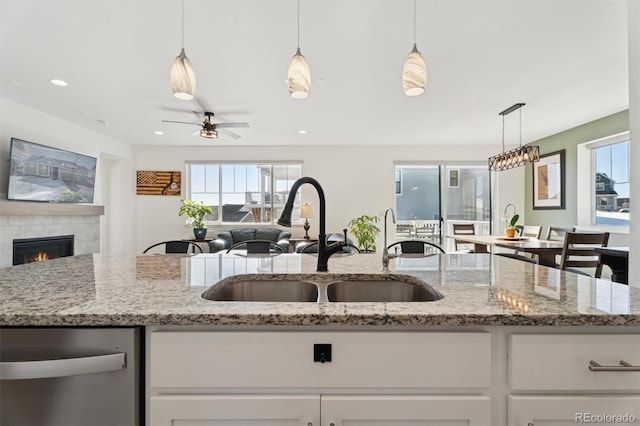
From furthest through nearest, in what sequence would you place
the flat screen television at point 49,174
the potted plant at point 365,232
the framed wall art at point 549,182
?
the potted plant at point 365,232, the framed wall art at point 549,182, the flat screen television at point 49,174

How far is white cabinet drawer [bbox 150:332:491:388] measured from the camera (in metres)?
0.74

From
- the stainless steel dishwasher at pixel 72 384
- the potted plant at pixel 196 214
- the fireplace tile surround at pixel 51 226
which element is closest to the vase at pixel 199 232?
the potted plant at pixel 196 214

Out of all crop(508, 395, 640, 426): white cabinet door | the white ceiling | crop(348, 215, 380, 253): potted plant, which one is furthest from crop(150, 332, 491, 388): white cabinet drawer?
crop(348, 215, 380, 253): potted plant

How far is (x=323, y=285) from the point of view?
1220mm

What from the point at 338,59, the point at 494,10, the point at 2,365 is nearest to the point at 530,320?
the point at 2,365

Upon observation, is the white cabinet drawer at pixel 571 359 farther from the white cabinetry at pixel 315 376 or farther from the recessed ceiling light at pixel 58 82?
the recessed ceiling light at pixel 58 82

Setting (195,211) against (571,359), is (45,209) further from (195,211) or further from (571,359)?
(571,359)

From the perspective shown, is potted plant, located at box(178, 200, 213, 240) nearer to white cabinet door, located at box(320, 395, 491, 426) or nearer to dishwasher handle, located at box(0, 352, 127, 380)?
dishwasher handle, located at box(0, 352, 127, 380)

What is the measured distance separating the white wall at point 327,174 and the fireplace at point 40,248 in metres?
1.86

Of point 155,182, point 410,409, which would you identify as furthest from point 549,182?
point 155,182

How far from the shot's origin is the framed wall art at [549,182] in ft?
16.6

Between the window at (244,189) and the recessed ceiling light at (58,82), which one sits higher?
the recessed ceiling light at (58,82)

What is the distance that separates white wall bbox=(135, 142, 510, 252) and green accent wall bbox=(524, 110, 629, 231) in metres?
1.63

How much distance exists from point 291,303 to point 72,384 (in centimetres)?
55
